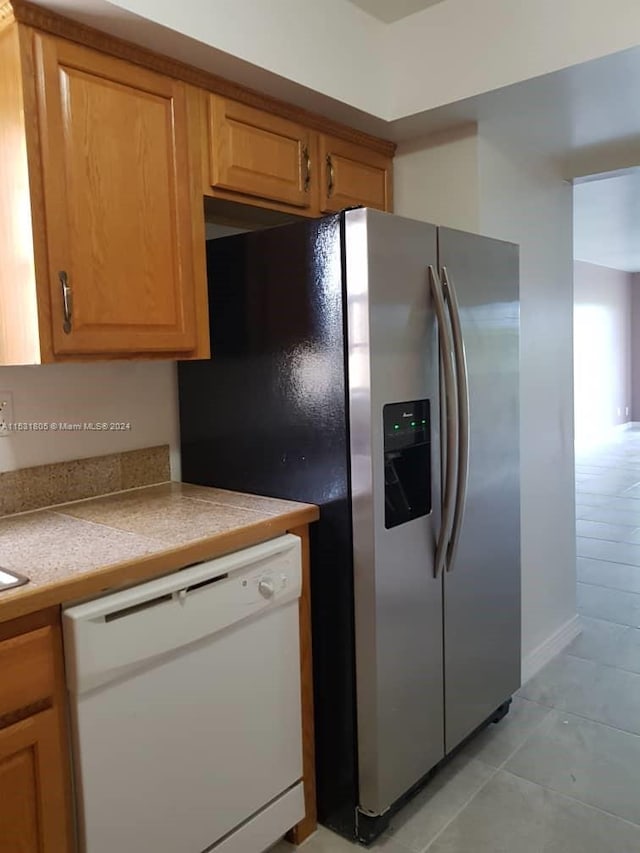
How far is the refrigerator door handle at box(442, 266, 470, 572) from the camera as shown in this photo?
6.34ft

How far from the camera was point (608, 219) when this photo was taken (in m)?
5.73

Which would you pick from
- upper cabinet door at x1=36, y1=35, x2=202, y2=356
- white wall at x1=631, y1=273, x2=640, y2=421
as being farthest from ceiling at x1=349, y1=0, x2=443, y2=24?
white wall at x1=631, y1=273, x2=640, y2=421

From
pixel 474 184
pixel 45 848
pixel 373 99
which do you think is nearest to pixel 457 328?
pixel 474 184

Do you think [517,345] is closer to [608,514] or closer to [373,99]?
[373,99]

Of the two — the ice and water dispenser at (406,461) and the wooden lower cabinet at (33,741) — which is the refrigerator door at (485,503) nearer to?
the ice and water dispenser at (406,461)

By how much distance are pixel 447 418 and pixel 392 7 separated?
135 centimetres

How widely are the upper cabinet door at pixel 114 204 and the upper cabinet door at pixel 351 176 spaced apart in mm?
596

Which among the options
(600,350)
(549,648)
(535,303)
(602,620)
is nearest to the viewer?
(535,303)

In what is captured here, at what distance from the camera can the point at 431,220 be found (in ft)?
8.25

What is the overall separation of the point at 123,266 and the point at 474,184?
1.31m

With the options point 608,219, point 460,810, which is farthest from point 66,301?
point 608,219

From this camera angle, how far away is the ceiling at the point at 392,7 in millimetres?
2174

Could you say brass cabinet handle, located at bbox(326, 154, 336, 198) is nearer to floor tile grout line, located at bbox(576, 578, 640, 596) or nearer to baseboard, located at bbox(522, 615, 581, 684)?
baseboard, located at bbox(522, 615, 581, 684)

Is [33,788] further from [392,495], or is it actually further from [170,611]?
[392,495]
